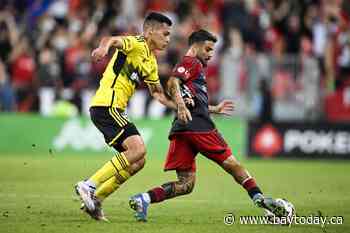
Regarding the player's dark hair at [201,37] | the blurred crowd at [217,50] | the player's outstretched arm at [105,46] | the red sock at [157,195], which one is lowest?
the red sock at [157,195]

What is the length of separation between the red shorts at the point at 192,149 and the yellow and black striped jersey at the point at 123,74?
85cm

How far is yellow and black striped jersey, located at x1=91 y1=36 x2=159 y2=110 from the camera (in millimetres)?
11469

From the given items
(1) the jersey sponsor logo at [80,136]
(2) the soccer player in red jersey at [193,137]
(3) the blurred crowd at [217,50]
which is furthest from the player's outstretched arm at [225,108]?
(3) the blurred crowd at [217,50]

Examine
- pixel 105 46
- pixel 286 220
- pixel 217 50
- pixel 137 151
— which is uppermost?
pixel 217 50

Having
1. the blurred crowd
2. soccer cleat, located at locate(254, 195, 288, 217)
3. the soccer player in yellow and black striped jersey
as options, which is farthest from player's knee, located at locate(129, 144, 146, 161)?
the blurred crowd

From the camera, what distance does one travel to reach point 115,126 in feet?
37.4

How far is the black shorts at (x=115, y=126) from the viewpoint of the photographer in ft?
37.3

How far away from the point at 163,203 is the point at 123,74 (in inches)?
117

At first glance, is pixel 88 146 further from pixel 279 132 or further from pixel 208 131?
pixel 208 131

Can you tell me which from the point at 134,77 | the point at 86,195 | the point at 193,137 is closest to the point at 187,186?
the point at 193,137

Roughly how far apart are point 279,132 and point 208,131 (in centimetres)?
1166

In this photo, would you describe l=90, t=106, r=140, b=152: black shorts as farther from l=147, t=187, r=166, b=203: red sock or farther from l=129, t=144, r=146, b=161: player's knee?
l=147, t=187, r=166, b=203: red sock

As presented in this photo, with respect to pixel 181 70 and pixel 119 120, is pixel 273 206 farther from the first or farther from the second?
pixel 119 120

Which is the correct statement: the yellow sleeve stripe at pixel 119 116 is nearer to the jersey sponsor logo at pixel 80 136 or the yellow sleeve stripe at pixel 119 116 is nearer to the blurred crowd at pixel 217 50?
the jersey sponsor logo at pixel 80 136
